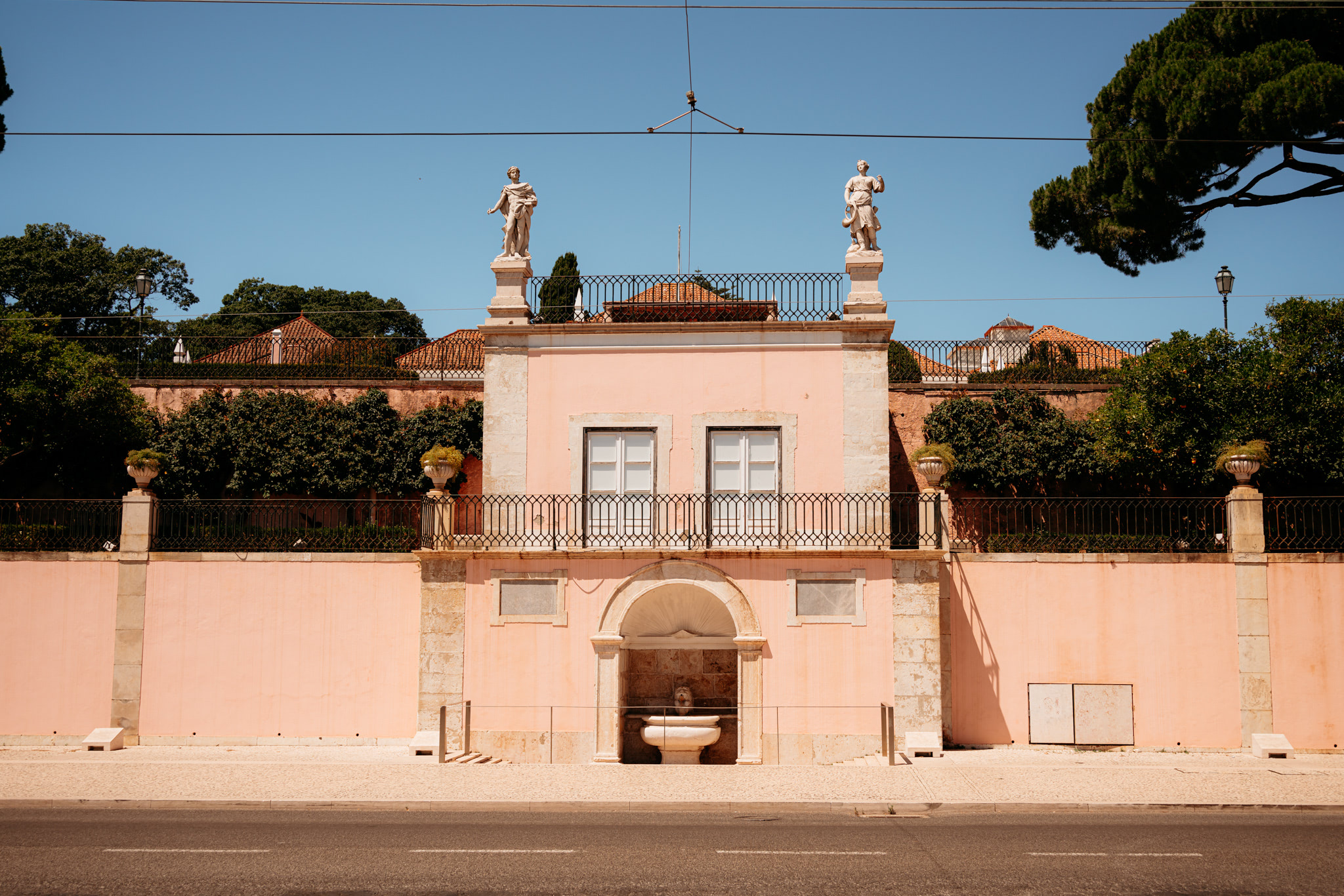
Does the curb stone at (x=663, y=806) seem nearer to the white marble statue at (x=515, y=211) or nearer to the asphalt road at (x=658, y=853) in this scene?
the asphalt road at (x=658, y=853)

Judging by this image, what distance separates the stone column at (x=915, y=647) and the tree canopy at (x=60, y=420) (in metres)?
16.9

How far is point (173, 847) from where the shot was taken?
406 inches

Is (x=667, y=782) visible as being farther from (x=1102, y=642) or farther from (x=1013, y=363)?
(x=1013, y=363)

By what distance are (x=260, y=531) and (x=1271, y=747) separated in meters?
16.8

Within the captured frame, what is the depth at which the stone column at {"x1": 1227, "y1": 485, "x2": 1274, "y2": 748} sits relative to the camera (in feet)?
56.0

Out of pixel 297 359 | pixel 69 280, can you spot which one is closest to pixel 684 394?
pixel 297 359

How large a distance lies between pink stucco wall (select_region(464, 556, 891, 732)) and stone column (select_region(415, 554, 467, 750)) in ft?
0.47

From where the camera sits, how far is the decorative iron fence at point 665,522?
17656mm

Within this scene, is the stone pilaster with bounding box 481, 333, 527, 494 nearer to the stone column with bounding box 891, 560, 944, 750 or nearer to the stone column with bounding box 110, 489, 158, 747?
the stone column with bounding box 110, 489, 158, 747

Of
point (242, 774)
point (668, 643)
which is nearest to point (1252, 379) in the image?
point (668, 643)

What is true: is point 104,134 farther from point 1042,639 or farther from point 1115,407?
point 1115,407

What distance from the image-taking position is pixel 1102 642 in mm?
17547

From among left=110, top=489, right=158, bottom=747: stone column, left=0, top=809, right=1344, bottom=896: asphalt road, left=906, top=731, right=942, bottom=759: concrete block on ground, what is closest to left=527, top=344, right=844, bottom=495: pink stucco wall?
left=906, top=731, right=942, bottom=759: concrete block on ground

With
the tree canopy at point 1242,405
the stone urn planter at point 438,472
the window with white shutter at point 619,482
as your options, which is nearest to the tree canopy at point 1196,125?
the tree canopy at point 1242,405
